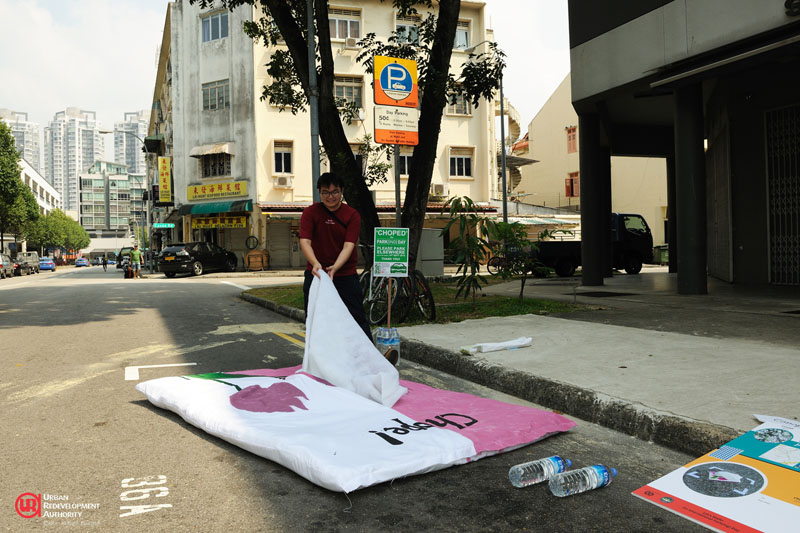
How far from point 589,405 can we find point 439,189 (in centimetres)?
2829

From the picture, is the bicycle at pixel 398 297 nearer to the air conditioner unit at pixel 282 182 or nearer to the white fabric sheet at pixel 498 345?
the white fabric sheet at pixel 498 345

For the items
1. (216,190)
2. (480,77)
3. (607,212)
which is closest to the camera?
(480,77)

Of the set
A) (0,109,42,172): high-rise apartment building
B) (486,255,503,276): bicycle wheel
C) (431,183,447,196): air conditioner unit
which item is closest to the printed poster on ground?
(486,255,503,276): bicycle wheel

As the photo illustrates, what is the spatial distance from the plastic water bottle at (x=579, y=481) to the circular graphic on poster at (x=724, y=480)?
1.23 ft

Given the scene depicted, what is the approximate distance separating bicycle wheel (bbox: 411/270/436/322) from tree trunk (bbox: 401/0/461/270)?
36.1 inches

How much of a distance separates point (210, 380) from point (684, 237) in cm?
886

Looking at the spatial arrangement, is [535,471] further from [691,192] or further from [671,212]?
[671,212]

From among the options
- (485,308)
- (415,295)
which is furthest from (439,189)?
(415,295)

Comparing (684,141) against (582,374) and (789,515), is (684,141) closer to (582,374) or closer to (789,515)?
(582,374)

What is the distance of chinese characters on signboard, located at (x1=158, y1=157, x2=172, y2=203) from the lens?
34.6 meters

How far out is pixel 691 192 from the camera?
10.2 meters

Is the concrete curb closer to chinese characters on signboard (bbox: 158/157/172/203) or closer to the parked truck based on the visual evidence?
the parked truck

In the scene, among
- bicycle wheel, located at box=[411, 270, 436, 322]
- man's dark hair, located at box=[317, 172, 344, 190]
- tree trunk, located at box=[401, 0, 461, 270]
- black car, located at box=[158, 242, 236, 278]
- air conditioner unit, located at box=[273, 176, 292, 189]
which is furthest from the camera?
air conditioner unit, located at box=[273, 176, 292, 189]

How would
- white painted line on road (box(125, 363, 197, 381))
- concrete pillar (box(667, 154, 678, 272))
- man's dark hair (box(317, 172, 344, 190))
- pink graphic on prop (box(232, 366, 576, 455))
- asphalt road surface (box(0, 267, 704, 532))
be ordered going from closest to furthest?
asphalt road surface (box(0, 267, 704, 532))
pink graphic on prop (box(232, 366, 576, 455))
man's dark hair (box(317, 172, 344, 190))
white painted line on road (box(125, 363, 197, 381))
concrete pillar (box(667, 154, 678, 272))
